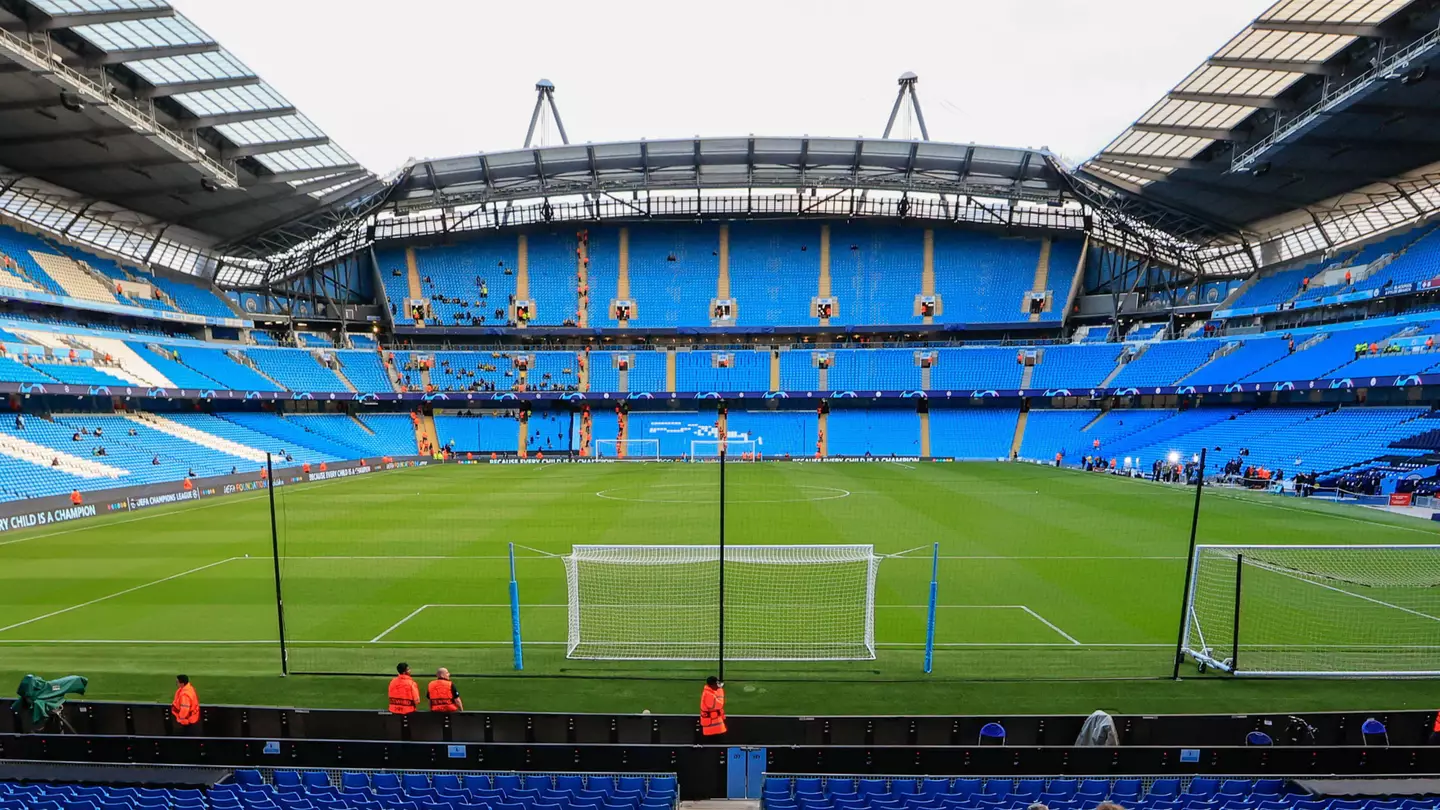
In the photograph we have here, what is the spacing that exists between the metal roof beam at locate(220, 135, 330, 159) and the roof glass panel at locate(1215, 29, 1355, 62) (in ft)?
135

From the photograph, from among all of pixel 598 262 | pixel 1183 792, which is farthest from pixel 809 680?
pixel 598 262

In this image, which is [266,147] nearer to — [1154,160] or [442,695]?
[442,695]

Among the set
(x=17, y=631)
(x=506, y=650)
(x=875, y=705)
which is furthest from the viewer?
(x=17, y=631)

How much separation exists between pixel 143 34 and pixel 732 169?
32.0 m

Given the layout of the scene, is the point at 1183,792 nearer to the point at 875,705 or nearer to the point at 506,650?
the point at 875,705

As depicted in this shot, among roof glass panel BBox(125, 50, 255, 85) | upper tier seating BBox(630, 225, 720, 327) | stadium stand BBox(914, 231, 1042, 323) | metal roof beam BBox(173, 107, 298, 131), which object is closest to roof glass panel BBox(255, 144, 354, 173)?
metal roof beam BBox(173, 107, 298, 131)

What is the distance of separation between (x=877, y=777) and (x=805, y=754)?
753 millimetres

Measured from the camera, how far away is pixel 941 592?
15875 mm

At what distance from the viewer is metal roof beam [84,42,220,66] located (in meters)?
25.6

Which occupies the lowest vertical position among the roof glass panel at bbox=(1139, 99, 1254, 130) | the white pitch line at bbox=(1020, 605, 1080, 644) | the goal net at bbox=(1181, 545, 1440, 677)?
the white pitch line at bbox=(1020, 605, 1080, 644)

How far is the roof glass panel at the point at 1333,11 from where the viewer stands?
23734 millimetres

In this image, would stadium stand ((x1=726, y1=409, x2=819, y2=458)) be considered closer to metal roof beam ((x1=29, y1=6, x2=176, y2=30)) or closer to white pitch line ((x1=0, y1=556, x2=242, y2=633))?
white pitch line ((x1=0, y1=556, x2=242, y2=633))

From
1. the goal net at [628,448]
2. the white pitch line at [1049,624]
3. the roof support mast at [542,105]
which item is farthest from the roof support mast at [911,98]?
the white pitch line at [1049,624]

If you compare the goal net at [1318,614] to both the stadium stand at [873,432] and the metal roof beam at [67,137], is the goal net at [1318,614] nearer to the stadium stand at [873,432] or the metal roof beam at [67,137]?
the stadium stand at [873,432]
